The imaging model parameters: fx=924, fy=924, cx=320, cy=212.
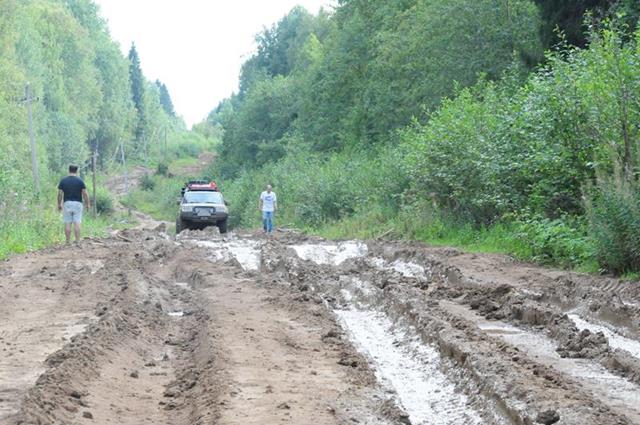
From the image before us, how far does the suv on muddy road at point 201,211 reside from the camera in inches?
1272

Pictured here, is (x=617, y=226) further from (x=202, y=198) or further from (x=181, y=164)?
(x=181, y=164)

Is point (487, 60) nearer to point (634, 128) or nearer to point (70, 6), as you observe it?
point (634, 128)

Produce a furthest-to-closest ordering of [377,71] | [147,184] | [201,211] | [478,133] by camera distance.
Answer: [147,184], [377,71], [201,211], [478,133]

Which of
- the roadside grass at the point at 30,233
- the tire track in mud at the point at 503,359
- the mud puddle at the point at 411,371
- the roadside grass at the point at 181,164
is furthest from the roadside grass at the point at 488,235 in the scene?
the roadside grass at the point at 181,164

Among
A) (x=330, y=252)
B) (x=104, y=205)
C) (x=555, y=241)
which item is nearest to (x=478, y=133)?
(x=330, y=252)

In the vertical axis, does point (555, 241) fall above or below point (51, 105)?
below

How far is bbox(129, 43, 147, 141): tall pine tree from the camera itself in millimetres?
133750

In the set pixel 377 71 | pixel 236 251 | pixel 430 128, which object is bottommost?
pixel 236 251

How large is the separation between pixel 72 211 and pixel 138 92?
121594 mm

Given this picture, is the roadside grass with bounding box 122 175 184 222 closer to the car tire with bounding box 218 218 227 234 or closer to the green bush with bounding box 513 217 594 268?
the car tire with bounding box 218 218 227 234

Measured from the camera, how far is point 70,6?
292 ft

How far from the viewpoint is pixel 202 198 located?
3322 cm

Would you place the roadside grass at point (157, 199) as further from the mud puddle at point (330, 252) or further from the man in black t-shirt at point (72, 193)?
the man in black t-shirt at point (72, 193)

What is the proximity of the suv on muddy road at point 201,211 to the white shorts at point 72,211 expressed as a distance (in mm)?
10672
